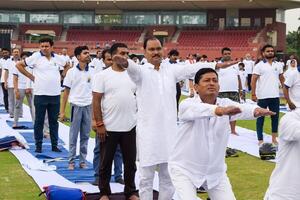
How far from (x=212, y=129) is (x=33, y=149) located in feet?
22.9

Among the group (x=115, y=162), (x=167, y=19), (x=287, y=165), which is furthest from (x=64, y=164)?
(x=167, y=19)

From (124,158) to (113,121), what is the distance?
460mm

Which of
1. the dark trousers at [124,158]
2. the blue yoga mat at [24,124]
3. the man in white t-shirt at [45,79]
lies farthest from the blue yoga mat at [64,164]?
the blue yoga mat at [24,124]

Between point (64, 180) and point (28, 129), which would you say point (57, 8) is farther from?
point (64, 180)

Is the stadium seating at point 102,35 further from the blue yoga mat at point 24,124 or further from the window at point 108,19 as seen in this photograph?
the blue yoga mat at point 24,124

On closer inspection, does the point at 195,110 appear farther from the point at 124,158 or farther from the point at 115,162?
the point at 115,162

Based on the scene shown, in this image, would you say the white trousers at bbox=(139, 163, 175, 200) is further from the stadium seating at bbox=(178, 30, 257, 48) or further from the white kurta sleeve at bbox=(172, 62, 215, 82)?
the stadium seating at bbox=(178, 30, 257, 48)

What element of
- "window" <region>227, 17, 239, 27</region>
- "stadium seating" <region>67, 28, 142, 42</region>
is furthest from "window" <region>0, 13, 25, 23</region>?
"window" <region>227, 17, 239, 27</region>

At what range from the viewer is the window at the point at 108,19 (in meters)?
57.9

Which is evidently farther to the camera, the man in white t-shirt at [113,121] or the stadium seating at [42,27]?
the stadium seating at [42,27]

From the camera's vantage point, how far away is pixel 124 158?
24.5 feet

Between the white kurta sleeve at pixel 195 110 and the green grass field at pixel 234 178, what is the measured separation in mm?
2884

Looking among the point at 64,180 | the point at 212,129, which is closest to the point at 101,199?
the point at 64,180

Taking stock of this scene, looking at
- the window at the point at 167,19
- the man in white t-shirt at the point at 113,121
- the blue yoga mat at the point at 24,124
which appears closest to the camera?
the man in white t-shirt at the point at 113,121
